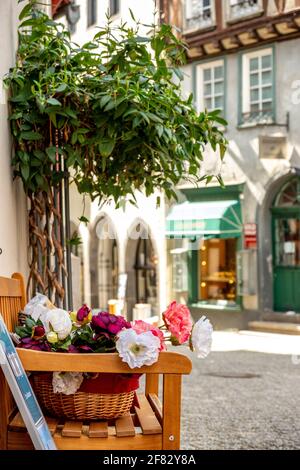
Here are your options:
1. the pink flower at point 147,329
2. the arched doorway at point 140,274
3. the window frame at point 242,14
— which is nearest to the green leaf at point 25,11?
the pink flower at point 147,329

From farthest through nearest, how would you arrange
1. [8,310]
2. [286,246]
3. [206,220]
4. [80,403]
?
1. [206,220]
2. [286,246]
3. [8,310]
4. [80,403]

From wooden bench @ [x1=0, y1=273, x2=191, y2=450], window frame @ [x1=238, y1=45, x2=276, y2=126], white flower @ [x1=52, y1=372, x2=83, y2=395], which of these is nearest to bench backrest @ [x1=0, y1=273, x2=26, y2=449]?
wooden bench @ [x1=0, y1=273, x2=191, y2=450]

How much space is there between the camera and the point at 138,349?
59.7 inches

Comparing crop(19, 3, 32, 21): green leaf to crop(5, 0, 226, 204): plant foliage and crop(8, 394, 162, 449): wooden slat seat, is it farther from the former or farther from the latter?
crop(8, 394, 162, 449): wooden slat seat

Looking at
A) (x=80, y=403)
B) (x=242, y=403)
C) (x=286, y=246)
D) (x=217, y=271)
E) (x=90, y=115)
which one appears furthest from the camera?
(x=217, y=271)

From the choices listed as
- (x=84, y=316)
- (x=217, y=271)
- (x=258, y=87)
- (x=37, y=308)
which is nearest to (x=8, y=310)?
(x=37, y=308)

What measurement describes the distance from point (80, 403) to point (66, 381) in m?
0.07

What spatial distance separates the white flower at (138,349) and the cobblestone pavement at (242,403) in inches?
83.6

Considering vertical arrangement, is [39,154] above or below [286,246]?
above

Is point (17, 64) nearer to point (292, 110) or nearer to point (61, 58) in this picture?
point (61, 58)

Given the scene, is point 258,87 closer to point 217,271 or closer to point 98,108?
point 217,271

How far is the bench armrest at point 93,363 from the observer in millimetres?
1533

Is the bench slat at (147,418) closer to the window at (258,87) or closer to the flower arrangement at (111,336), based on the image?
the flower arrangement at (111,336)

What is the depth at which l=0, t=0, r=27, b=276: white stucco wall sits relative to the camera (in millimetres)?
2275
